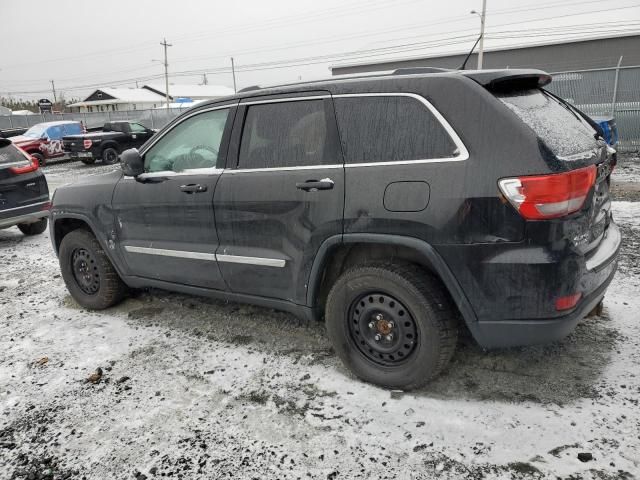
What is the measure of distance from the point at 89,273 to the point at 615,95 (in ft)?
44.2

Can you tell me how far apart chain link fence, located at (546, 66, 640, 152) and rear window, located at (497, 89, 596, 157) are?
11211 mm

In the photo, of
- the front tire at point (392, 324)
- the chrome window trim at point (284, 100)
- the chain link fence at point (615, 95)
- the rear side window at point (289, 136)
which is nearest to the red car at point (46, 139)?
the chain link fence at point (615, 95)

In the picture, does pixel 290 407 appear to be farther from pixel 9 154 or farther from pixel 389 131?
pixel 9 154

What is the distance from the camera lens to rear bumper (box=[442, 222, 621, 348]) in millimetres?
2336

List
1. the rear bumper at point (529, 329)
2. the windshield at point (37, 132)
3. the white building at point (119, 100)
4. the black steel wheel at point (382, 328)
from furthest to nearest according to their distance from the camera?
the white building at point (119, 100) → the windshield at point (37, 132) → the black steel wheel at point (382, 328) → the rear bumper at point (529, 329)

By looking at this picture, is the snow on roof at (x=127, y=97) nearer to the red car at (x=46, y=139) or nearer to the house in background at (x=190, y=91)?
the house in background at (x=190, y=91)

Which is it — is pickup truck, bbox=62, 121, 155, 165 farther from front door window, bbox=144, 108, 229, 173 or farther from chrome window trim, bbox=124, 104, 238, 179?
front door window, bbox=144, 108, 229, 173

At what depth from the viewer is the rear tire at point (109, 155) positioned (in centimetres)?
1825

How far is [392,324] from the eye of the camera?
9.13ft

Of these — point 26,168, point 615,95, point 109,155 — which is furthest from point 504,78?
point 109,155

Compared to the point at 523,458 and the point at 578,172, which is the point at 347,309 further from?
the point at 578,172

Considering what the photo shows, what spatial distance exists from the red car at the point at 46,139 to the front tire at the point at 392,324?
18940mm

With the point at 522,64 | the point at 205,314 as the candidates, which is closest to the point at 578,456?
the point at 205,314

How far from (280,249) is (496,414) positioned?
5.19 ft
